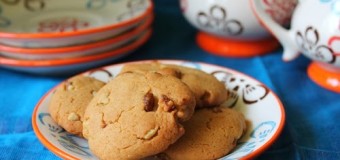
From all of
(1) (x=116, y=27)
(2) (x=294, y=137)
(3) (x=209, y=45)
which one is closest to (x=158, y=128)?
(2) (x=294, y=137)

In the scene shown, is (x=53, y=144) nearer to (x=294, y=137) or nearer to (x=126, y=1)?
(x=294, y=137)

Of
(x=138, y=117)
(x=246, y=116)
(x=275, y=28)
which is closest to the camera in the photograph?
(x=138, y=117)

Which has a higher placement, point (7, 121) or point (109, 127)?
point (109, 127)

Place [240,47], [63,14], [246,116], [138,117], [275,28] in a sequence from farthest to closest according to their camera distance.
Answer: [63,14] → [240,47] → [275,28] → [246,116] → [138,117]

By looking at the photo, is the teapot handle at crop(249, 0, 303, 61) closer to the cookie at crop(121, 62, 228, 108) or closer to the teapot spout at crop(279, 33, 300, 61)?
the teapot spout at crop(279, 33, 300, 61)

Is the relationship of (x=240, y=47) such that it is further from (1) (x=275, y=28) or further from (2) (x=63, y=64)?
(2) (x=63, y=64)

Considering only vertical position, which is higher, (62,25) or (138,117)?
(138,117)

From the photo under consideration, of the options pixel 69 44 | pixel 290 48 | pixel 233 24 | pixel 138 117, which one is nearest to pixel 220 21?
pixel 233 24

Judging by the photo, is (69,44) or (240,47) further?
(240,47)
